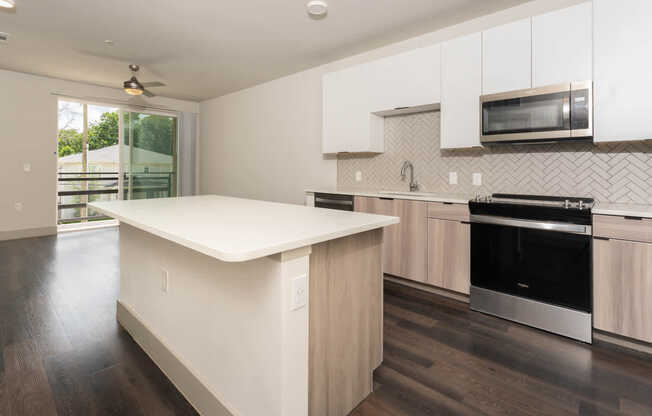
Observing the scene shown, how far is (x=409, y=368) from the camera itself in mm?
1938

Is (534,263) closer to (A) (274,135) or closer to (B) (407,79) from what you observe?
(B) (407,79)

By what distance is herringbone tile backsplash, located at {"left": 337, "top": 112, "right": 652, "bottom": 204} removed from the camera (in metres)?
2.49

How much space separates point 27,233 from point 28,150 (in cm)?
131

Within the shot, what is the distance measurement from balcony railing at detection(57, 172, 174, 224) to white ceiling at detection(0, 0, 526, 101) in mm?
2110

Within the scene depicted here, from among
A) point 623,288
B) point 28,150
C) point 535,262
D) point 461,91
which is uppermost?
point 461,91

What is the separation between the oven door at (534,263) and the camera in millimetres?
2252

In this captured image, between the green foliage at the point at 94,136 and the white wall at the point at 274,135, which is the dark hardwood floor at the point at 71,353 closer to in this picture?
the white wall at the point at 274,135

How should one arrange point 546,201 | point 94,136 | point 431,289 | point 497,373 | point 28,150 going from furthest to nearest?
point 94,136, point 28,150, point 431,289, point 546,201, point 497,373

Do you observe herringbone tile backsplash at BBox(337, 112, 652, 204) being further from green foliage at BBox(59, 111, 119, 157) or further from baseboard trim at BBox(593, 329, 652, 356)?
green foliage at BBox(59, 111, 119, 157)

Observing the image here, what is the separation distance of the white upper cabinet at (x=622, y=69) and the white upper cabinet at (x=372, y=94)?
1.18 metres

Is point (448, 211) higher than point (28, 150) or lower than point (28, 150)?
lower

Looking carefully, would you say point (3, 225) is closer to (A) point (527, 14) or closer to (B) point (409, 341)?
(B) point (409, 341)

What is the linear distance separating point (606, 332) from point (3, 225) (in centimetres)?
737

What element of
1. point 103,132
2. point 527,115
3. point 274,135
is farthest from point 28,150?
point 527,115
